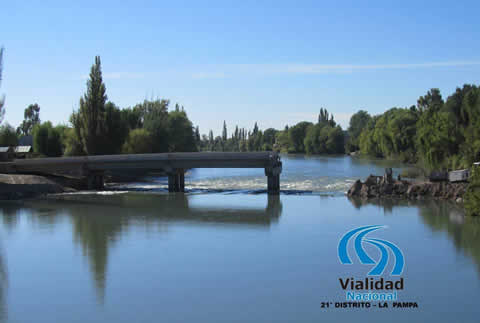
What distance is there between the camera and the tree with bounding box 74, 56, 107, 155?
61.4m

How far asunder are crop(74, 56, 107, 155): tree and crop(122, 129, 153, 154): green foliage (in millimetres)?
7199

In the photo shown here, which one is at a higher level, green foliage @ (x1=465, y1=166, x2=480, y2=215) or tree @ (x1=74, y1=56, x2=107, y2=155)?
tree @ (x1=74, y1=56, x2=107, y2=155)

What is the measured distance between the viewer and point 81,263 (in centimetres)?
1972

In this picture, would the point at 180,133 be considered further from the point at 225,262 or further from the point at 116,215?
the point at 225,262

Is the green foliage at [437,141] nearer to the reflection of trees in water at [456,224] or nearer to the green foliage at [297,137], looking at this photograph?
the reflection of trees in water at [456,224]

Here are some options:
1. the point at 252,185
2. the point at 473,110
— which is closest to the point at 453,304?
the point at 473,110

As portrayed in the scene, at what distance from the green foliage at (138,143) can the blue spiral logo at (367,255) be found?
47.5m

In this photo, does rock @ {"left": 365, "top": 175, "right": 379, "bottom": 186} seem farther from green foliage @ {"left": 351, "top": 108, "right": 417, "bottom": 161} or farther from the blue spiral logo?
green foliage @ {"left": 351, "top": 108, "right": 417, "bottom": 161}

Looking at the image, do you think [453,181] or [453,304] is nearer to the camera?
[453,304]

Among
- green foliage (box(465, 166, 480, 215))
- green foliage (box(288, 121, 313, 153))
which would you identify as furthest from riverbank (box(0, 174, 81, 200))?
green foliage (box(288, 121, 313, 153))

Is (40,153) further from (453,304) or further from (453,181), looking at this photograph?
(453,304)

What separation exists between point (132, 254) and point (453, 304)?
11774mm

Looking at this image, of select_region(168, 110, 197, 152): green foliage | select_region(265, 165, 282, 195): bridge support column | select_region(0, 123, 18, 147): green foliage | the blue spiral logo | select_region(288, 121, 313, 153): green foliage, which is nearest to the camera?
the blue spiral logo

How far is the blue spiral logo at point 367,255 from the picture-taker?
18.3 metres
